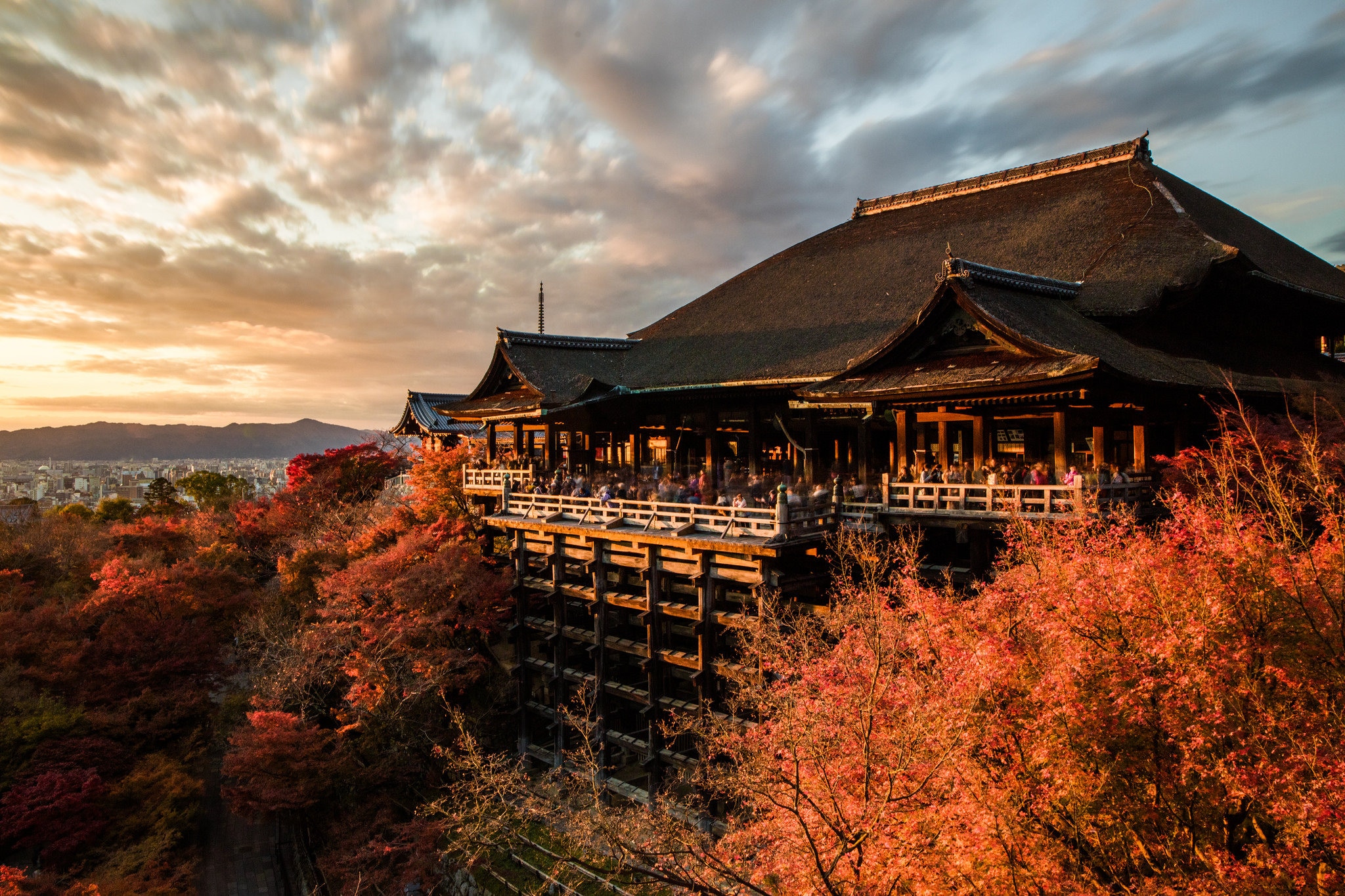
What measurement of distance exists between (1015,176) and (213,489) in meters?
46.4

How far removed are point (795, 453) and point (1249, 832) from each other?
607 inches

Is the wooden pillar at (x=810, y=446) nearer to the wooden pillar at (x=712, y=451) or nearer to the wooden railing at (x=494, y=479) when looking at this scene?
the wooden pillar at (x=712, y=451)

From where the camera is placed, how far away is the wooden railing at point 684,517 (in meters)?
14.9

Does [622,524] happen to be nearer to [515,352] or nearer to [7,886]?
[515,352]

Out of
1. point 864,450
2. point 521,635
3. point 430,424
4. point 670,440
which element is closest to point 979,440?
point 864,450

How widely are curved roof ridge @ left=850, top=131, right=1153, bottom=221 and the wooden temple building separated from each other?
0.09m

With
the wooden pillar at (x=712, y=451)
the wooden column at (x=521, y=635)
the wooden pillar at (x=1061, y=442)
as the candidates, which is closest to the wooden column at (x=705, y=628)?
the wooden pillar at (x=712, y=451)

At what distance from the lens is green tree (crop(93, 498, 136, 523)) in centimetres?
3931

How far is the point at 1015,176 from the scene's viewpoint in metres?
24.2

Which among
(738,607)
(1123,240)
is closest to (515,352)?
(738,607)

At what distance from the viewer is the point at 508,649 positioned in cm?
2275

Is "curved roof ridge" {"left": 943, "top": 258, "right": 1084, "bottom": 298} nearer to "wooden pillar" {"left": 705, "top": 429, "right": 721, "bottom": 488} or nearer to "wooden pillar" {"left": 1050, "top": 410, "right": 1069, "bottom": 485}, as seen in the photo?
"wooden pillar" {"left": 1050, "top": 410, "right": 1069, "bottom": 485}

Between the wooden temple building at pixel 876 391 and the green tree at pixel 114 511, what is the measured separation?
28.5m

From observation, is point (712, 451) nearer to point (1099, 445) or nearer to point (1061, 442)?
point (1061, 442)
